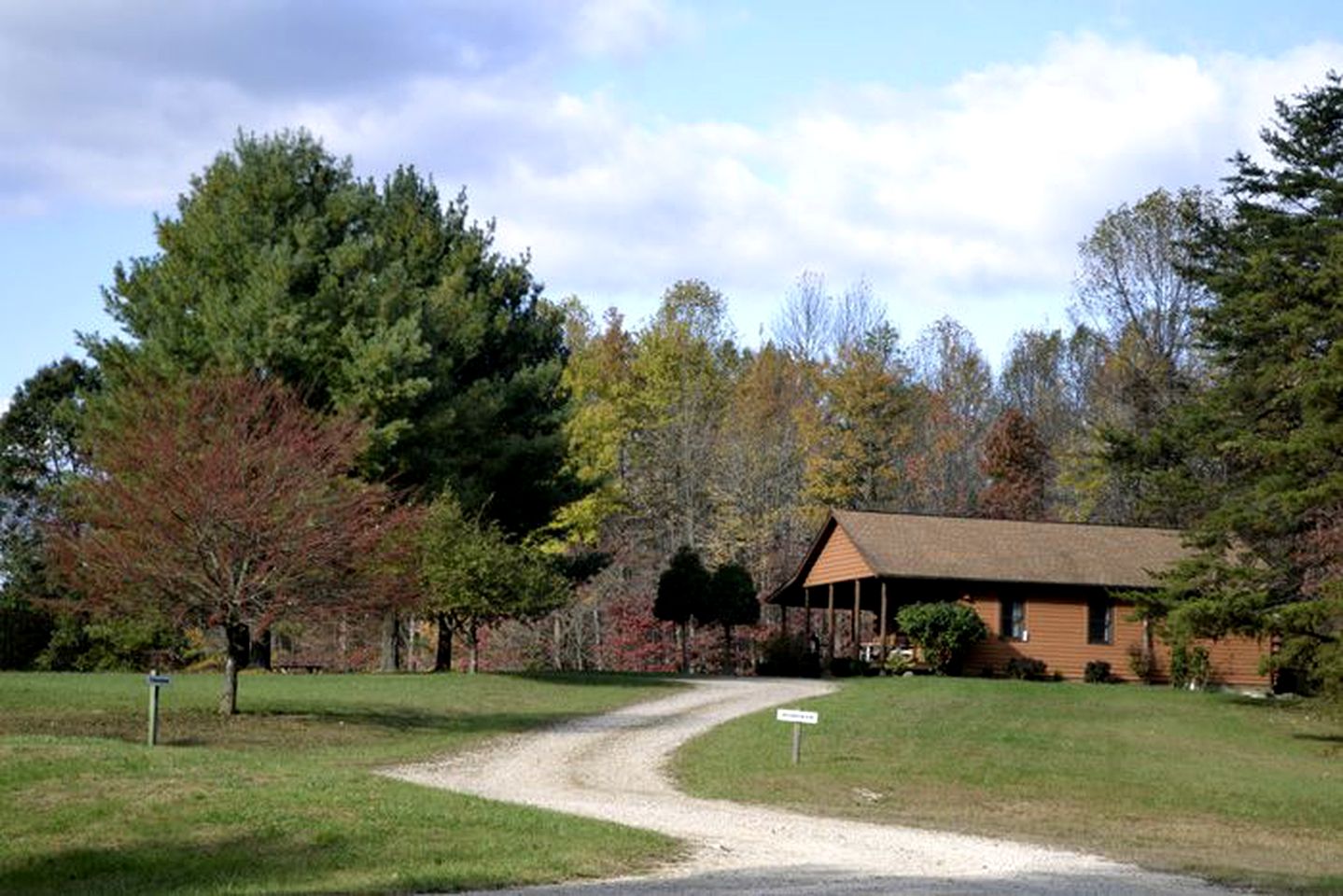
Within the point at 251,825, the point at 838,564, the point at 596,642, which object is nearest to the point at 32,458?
the point at 596,642

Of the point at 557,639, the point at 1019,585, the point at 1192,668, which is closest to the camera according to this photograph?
the point at 1192,668

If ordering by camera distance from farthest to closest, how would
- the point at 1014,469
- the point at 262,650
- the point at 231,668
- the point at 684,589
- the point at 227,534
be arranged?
1. the point at 1014,469
2. the point at 684,589
3. the point at 262,650
4. the point at 231,668
5. the point at 227,534

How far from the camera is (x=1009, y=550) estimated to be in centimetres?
5025

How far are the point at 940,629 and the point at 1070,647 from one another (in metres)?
4.97

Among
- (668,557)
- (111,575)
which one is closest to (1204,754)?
(111,575)

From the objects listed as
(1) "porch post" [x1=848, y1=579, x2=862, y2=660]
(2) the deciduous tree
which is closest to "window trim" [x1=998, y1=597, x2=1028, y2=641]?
(1) "porch post" [x1=848, y1=579, x2=862, y2=660]

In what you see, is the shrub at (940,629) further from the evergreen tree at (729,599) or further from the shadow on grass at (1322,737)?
the shadow on grass at (1322,737)

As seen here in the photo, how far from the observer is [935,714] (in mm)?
33625

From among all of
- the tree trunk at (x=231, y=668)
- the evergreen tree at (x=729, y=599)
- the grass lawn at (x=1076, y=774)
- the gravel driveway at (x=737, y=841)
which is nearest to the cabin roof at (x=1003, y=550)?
the evergreen tree at (x=729, y=599)

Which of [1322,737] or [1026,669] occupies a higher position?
[1026,669]

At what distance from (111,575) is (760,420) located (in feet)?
151

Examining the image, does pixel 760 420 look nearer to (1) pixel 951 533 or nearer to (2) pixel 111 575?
(1) pixel 951 533

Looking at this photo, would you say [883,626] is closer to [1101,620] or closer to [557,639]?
[1101,620]

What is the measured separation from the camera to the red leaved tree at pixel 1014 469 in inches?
2800
